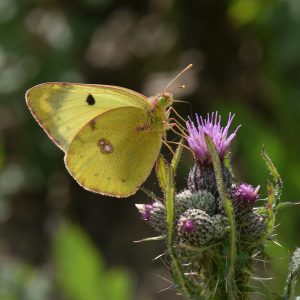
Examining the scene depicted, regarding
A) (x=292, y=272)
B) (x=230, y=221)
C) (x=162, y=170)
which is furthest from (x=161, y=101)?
(x=292, y=272)

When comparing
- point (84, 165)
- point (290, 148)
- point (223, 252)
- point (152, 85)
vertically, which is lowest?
point (152, 85)

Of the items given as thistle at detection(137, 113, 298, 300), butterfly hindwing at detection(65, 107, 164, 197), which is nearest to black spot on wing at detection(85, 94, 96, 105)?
butterfly hindwing at detection(65, 107, 164, 197)

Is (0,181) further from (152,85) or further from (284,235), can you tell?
(284,235)

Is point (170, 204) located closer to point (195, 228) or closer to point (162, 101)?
point (195, 228)

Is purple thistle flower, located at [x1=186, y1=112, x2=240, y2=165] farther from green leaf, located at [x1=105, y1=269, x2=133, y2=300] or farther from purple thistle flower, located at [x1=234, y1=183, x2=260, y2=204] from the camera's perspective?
green leaf, located at [x1=105, y1=269, x2=133, y2=300]

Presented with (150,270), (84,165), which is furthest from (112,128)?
(150,270)
